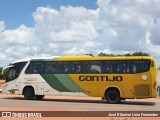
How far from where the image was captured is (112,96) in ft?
89.5

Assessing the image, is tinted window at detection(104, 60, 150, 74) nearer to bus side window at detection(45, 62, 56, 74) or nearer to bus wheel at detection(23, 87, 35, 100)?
bus side window at detection(45, 62, 56, 74)

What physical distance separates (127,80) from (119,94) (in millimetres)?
1075

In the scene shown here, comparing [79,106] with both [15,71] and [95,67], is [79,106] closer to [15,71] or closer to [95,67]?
[95,67]

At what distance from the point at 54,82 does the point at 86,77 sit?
2423 millimetres

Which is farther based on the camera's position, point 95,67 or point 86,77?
point 86,77

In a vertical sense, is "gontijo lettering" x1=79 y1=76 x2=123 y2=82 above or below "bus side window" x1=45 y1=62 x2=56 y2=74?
below

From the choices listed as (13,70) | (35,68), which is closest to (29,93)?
(35,68)

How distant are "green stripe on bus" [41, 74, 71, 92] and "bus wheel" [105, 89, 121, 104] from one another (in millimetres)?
2825

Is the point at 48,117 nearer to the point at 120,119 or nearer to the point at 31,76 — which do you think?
the point at 120,119

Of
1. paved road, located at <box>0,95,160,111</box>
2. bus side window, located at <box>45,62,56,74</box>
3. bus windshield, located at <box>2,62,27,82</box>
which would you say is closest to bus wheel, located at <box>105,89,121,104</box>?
paved road, located at <box>0,95,160,111</box>

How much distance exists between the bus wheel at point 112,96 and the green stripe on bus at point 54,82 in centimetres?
283

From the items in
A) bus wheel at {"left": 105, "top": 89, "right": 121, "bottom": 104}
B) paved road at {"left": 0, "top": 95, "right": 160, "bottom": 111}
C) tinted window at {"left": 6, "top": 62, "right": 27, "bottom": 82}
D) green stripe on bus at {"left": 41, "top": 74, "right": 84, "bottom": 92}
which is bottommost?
paved road at {"left": 0, "top": 95, "right": 160, "bottom": 111}

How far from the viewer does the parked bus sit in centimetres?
2644

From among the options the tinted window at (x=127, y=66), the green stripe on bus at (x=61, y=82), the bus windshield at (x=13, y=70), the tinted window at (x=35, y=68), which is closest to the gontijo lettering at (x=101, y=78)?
the tinted window at (x=127, y=66)
